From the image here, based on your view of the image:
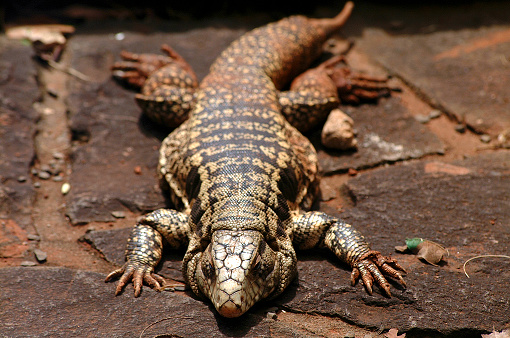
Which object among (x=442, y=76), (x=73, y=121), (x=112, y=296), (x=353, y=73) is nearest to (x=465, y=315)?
(x=112, y=296)

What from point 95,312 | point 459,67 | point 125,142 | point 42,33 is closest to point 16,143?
point 125,142

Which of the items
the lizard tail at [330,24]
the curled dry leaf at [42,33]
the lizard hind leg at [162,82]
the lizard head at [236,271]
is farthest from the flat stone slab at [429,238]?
the curled dry leaf at [42,33]

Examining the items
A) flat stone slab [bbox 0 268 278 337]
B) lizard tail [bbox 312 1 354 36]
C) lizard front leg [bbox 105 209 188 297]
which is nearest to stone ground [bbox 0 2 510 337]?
flat stone slab [bbox 0 268 278 337]

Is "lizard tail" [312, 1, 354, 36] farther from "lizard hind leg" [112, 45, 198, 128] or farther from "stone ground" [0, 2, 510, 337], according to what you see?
"lizard hind leg" [112, 45, 198, 128]

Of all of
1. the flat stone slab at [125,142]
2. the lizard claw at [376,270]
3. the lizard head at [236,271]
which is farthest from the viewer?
the flat stone slab at [125,142]

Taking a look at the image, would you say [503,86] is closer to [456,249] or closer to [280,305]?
[456,249]

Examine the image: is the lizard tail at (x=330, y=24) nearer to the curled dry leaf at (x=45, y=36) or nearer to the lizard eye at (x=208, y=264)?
the curled dry leaf at (x=45, y=36)
